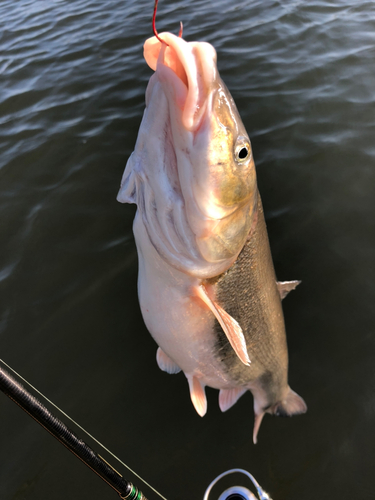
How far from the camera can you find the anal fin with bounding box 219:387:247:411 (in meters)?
2.53

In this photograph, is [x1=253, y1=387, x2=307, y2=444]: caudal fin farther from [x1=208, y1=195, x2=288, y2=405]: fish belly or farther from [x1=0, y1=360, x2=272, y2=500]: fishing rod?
[x1=0, y1=360, x2=272, y2=500]: fishing rod

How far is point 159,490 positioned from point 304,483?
99cm

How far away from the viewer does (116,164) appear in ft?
14.5

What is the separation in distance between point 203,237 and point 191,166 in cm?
34

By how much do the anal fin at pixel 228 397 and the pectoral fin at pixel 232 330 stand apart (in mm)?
902

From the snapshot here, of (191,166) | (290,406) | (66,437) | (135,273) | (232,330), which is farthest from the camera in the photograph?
(135,273)

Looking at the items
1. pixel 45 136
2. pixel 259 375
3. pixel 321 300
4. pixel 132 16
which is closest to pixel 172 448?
pixel 259 375

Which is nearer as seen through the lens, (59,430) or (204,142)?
(204,142)

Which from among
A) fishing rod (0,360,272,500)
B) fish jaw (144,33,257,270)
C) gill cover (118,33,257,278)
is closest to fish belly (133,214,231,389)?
gill cover (118,33,257,278)

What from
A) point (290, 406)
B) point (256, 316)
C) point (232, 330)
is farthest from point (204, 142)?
point (290, 406)

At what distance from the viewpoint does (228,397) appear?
8.35 ft

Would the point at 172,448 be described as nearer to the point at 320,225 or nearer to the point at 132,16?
the point at 320,225

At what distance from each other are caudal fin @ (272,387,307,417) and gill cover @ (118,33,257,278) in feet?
4.43

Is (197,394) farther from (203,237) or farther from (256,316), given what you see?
(203,237)
